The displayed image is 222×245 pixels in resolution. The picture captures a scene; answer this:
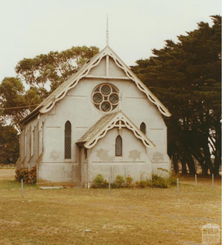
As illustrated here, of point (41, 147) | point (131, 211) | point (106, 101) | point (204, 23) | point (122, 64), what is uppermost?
point (204, 23)

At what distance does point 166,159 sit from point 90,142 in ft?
31.3

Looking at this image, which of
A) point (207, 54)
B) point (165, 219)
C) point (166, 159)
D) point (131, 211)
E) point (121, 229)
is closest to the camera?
point (121, 229)

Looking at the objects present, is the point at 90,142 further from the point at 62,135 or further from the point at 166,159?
the point at 166,159

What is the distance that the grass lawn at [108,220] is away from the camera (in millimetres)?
13584

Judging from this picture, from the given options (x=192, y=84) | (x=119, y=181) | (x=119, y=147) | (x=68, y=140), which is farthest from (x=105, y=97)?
(x=192, y=84)

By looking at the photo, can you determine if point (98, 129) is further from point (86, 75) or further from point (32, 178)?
point (32, 178)

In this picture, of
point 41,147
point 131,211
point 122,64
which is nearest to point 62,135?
point 41,147

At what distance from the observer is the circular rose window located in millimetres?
38719

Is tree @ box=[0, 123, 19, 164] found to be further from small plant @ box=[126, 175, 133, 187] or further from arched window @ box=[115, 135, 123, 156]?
small plant @ box=[126, 175, 133, 187]

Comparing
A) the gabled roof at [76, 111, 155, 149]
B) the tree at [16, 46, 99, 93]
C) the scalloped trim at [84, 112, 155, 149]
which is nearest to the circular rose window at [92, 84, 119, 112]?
the gabled roof at [76, 111, 155, 149]

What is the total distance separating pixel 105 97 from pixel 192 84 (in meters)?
15.0

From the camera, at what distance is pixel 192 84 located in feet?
166

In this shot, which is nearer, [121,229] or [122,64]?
[121,229]

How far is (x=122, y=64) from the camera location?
39031 millimetres
